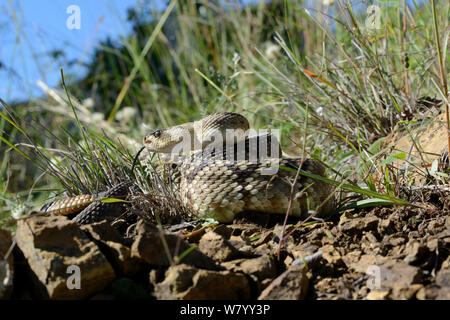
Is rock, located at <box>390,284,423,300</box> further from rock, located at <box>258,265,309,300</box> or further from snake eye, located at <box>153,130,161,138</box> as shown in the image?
snake eye, located at <box>153,130,161,138</box>

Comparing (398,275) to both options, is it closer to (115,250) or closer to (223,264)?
(223,264)

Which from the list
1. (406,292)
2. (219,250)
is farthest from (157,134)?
(406,292)

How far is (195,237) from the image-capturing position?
9.23 ft

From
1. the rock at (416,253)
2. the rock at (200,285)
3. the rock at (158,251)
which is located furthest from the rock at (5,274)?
the rock at (416,253)

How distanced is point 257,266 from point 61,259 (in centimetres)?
91

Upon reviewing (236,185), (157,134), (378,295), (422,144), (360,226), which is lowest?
(378,295)

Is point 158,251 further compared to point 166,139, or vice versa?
point 166,139

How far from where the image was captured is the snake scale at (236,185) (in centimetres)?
298

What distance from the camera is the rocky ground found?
2.11 meters

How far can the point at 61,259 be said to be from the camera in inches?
86.0

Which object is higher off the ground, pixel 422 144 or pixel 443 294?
pixel 422 144

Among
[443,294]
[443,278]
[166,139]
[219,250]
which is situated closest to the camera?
[443,294]
